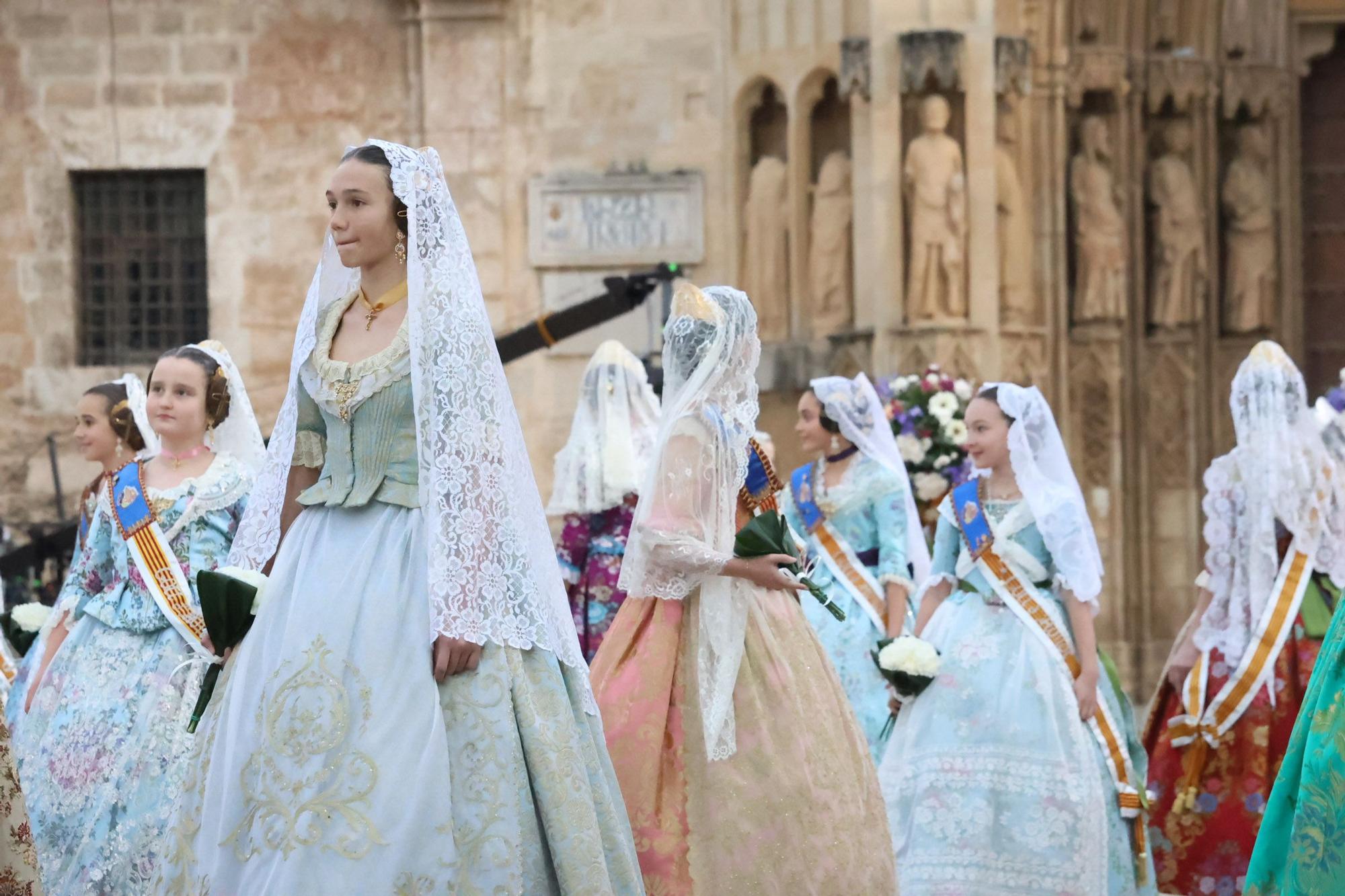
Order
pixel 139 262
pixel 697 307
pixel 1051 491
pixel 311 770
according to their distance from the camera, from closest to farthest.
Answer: pixel 311 770 < pixel 697 307 < pixel 1051 491 < pixel 139 262

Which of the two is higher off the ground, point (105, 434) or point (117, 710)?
point (105, 434)

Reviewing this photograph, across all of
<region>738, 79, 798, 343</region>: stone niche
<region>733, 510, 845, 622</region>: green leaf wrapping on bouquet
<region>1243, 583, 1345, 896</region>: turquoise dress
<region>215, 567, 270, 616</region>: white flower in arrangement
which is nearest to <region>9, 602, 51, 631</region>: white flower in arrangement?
<region>733, 510, 845, 622</region>: green leaf wrapping on bouquet

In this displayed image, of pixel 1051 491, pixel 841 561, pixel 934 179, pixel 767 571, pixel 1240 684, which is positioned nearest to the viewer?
pixel 767 571

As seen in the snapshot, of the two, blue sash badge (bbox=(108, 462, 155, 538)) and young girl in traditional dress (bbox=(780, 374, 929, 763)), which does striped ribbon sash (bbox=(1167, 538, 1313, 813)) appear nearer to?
young girl in traditional dress (bbox=(780, 374, 929, 763))

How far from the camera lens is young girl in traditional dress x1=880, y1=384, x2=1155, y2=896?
721 centimetres

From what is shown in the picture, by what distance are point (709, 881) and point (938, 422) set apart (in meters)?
5.68

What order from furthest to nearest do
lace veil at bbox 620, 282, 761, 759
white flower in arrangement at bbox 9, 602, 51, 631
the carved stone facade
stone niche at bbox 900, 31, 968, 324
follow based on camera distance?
the carved stone facade, stone niche at bbox 900, 31, 968, 324, white flower in arrangement at bbox 9, 602, 51, 631, lace veil at bbox 620, 282, 761, 759

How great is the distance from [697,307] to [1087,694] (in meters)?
2.23

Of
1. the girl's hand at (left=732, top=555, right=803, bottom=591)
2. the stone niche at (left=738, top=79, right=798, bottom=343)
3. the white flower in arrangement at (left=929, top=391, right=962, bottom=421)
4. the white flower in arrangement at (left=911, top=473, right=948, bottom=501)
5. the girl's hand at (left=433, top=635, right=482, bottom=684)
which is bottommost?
the girl's hand at (left=433, top=635, right=482, bottom=684)

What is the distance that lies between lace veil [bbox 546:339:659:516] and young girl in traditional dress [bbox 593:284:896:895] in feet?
8.00

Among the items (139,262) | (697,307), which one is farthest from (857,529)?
(139,262)

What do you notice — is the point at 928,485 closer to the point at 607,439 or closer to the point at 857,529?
the point at 857,529

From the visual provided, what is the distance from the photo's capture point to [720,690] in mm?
5691

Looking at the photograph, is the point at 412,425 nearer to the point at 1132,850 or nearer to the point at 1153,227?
the point at 1132,850
